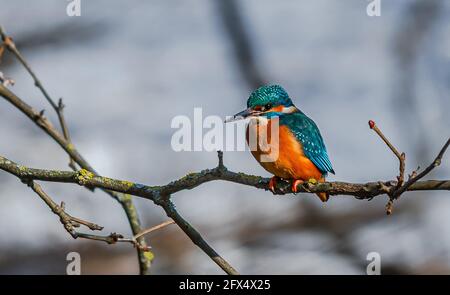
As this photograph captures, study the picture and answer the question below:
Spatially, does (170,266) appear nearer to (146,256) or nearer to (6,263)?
(6,263)

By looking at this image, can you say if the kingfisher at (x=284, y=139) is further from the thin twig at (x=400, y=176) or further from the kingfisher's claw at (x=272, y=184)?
the thin twig at (x=400, y=176)

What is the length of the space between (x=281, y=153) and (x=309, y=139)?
27 cm

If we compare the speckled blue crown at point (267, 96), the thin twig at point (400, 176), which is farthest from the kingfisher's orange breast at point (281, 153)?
the thin twig at point (400, 176)

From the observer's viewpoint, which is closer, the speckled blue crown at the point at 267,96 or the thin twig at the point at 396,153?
the thin twig at the point at 396,153

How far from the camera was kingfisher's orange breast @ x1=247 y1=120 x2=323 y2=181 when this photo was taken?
377 cm

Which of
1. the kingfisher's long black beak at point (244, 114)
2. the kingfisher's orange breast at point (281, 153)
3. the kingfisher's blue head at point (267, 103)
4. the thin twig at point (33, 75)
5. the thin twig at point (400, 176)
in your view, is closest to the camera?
the thin twig at point (400, 176)

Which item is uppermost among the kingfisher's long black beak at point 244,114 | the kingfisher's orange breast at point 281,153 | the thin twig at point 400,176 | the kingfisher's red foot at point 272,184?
the kingfisher's long black beak at point 244,114

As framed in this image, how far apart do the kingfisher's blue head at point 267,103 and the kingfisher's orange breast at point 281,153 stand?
0.06m

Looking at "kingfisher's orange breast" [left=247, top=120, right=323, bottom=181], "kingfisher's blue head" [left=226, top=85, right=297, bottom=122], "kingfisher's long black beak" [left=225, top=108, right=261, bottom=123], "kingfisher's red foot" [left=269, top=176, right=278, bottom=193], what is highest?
"kingfisher's blue head" [left=226, top=85, right=297, bottom=122]

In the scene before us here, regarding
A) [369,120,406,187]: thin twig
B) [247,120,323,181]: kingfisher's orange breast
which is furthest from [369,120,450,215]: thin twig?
[247,120,323,181]: kingfisher's orange breast

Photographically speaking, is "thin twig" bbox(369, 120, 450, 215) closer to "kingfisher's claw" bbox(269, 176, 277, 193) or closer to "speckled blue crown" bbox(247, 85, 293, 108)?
"kingfisher's claw" bbox(269, 176, 277, 193)

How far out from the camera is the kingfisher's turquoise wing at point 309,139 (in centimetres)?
399

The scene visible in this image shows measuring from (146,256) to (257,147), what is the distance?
73cm

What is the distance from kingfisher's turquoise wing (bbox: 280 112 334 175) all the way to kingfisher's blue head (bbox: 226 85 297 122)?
54 millimetres
